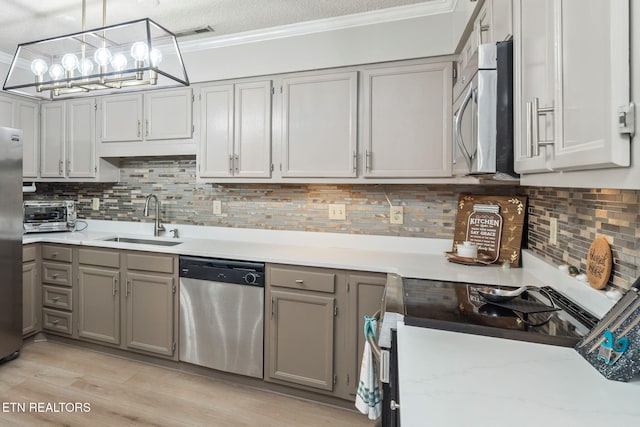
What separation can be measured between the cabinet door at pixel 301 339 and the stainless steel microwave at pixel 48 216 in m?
2.36

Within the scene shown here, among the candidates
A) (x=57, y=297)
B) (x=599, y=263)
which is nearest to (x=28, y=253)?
(x=57, y=297)

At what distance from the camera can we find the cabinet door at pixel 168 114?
9.32 feet

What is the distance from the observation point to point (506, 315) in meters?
1.21

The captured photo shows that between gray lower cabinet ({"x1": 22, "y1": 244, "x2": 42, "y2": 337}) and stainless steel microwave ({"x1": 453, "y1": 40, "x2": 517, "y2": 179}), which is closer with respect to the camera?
stainless steel microwave ({"x1": 453, "y1": 40, "x2": 517, "y2": 179})

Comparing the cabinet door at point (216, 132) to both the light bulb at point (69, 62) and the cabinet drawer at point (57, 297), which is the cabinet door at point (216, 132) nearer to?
the light bulb at point (69, 62)

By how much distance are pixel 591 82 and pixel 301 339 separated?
200cm

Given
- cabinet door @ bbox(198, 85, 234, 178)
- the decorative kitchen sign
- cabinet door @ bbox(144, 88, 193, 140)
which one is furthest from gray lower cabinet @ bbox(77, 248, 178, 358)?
the decorative kitchen sign

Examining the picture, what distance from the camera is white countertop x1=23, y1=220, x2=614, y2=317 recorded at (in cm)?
173

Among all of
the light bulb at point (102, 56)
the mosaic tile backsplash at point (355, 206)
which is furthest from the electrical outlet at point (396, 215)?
the light bulb at point (102, 56)

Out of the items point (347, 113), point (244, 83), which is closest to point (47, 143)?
point (244, 83)

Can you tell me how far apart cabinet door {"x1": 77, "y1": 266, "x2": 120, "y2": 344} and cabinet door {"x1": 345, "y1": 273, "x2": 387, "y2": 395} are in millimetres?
1840

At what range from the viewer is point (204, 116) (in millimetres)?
2779

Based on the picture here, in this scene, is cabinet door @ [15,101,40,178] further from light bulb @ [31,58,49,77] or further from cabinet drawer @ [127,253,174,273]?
light bulb @ [31,58,49,77]

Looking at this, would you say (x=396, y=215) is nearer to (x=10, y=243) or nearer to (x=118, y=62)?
(x=118, y=62)
